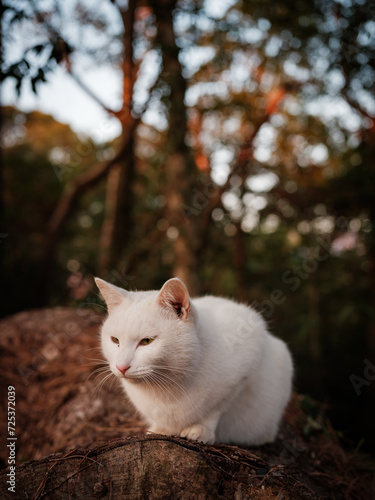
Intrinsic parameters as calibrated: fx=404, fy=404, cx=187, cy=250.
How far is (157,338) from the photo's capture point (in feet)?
6.35

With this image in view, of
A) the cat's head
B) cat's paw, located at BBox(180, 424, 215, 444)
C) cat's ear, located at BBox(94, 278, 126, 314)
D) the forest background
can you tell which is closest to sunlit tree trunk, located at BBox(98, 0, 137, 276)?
the forest background

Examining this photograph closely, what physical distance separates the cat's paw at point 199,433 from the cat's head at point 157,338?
0.95 ft

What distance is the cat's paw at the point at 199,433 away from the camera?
1973mm

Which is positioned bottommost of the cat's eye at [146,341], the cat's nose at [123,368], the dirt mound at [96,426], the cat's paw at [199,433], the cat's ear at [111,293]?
the dirt mound at [96,426]

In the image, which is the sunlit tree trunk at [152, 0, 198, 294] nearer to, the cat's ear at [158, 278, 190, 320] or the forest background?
the forest background

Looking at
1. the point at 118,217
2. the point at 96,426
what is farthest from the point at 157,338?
the point at 118,217

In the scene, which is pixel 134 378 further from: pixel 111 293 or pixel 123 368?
pixel 111 293

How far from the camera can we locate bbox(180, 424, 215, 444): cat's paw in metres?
1.97

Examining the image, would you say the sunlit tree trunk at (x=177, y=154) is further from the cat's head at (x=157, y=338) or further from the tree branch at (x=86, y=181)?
the cat's head at (x=157, y=338)

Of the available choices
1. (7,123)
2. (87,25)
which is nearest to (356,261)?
(87,25)

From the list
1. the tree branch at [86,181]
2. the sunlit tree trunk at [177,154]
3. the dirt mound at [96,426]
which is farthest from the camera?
the tree branch at [86,181]

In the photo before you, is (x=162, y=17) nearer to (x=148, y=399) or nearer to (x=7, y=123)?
(x=148, y=399)

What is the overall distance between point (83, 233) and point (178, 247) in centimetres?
536

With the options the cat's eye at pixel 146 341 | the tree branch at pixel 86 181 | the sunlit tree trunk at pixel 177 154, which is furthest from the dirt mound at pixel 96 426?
the tree branch at pixel 86 181
